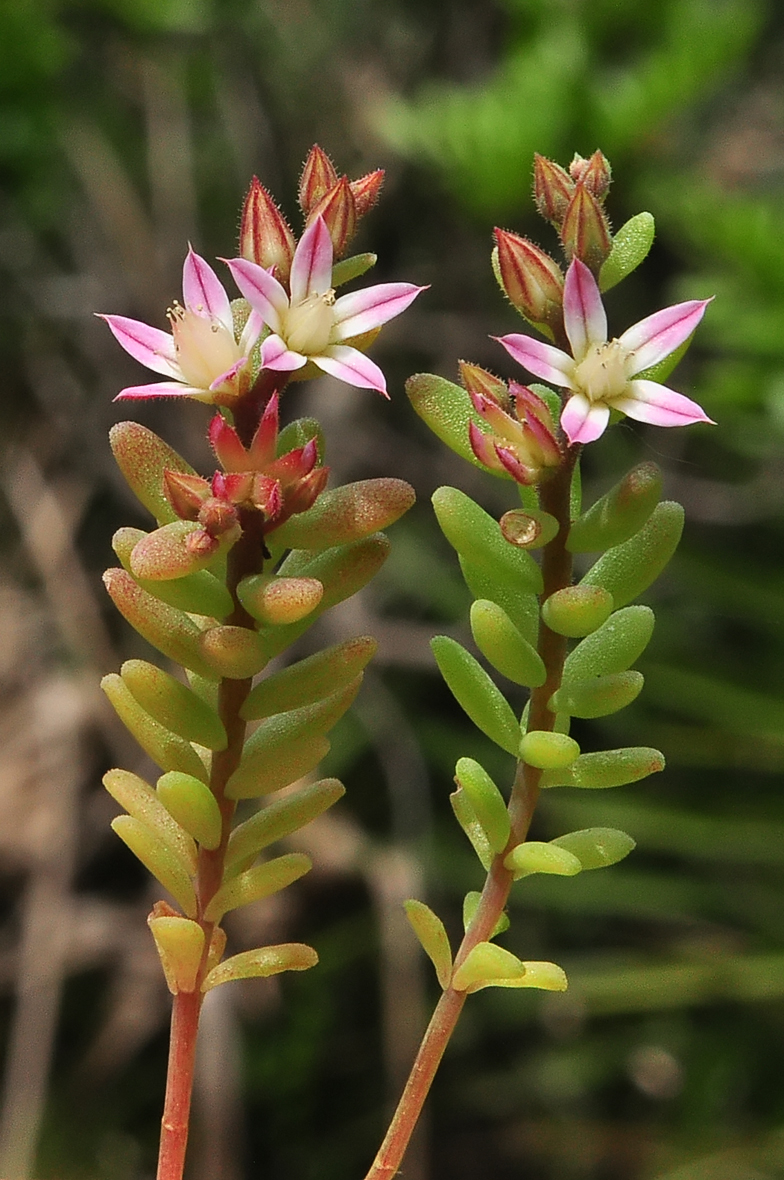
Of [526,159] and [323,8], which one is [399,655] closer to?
[526,159]

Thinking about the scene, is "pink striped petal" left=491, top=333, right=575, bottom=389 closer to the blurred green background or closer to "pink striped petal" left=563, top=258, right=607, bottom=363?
"pink striped petal" left=563, top=258, right=607, bottom=363

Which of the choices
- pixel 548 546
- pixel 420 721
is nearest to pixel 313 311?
pixel 548 546

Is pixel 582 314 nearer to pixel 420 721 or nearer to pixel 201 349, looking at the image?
pixel 201 349

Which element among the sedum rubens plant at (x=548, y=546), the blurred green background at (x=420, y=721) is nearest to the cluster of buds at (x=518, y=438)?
the sedum rubens plant at (x=548, y=546)

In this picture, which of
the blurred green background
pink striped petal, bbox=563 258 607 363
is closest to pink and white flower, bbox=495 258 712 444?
A: pink striped petal, bbox=563 258 607 363

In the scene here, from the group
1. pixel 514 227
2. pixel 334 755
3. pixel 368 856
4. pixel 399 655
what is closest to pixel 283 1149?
pixel 368 856
